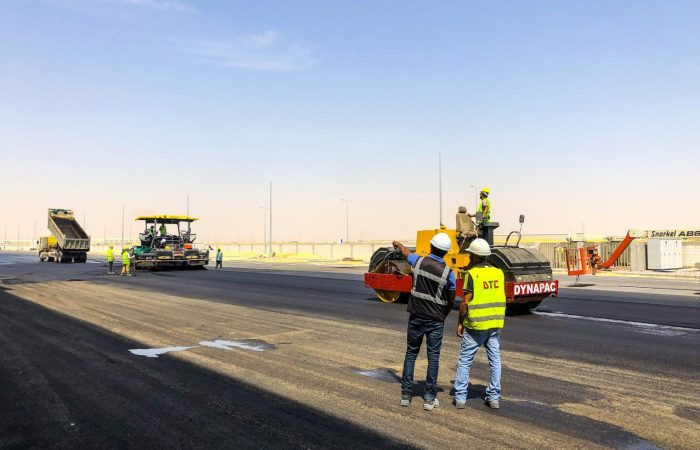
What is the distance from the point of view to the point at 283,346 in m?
8.27

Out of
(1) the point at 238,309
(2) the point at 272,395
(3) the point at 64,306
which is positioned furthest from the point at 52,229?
(2) the point at 272,395

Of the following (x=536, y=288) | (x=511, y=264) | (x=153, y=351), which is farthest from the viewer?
(x=536, y=288)

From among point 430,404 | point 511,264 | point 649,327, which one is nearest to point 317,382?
point 430,404

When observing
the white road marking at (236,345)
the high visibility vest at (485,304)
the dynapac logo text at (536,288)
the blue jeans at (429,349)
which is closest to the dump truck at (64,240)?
the white road marking at (236,345)

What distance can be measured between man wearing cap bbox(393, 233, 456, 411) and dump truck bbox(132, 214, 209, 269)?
984 inches

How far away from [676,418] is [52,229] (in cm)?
4648

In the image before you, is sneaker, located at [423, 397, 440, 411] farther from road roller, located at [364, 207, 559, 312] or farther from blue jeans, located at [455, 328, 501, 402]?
road roller, located at [364, 207, 559, 312]

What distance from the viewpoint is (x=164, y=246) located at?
28688mm

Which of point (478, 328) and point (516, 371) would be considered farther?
point (516, 371)

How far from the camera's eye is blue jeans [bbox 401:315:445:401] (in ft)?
17.1

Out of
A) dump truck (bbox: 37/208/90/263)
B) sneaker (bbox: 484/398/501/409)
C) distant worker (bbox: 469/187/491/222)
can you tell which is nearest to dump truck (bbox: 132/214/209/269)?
dump truck (bbox: 37/208/90/263)

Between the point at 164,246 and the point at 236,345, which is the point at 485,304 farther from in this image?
the point at 164,246

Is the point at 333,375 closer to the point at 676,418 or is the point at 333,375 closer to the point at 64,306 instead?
the point at 676,418

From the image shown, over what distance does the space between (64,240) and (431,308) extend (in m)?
42.4
